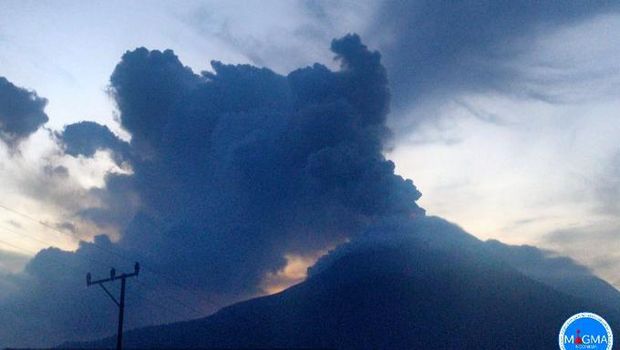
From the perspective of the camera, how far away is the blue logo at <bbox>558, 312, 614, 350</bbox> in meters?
45.6

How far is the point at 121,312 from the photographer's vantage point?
43.8 m

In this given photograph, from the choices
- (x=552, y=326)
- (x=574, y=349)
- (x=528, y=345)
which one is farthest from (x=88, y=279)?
(x=552, y=326)

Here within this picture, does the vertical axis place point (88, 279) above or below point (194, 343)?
below

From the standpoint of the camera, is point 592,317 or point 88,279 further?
point 88,279

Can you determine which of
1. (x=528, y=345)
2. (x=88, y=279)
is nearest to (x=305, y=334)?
(x=528, y=345)

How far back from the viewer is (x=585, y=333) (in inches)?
1825

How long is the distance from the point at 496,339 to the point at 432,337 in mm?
16962

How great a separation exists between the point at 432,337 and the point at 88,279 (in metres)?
154

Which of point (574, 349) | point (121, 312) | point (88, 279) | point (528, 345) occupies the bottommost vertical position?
point (574, 349)

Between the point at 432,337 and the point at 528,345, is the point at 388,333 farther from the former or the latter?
the point at 528,345

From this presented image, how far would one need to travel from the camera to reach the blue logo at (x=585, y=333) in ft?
149

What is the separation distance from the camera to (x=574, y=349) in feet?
150

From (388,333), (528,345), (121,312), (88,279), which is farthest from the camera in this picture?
(388,333)

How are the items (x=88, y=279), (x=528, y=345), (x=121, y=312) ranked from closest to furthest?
(x=121, y=312)
(x=88, y=279)
(x=528, y=345)
